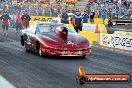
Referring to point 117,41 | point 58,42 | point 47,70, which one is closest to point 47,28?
point 58,42

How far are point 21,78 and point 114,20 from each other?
32432 mm

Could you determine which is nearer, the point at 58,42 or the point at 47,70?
the point at 47,70

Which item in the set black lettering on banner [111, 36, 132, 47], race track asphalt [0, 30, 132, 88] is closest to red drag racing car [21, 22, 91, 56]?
race track asphalt [0, 30, 132, 88]

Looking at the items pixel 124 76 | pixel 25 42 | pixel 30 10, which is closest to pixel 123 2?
pixel 30 10

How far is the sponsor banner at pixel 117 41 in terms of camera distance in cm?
1819

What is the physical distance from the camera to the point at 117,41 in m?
19.2

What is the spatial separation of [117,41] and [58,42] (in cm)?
663

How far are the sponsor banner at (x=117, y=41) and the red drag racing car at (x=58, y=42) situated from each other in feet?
15.6

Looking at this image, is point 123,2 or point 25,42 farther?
point 123,2

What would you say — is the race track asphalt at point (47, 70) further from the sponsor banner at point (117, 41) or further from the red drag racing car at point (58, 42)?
the sponsor banner at point (117, 41)

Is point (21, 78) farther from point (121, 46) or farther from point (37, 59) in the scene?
point (121, 46)

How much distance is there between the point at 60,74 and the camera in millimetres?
9641

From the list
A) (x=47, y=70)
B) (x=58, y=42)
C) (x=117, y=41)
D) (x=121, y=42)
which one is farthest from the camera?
(x=117, y=41)

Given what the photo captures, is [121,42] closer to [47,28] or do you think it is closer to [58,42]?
[47,28]
